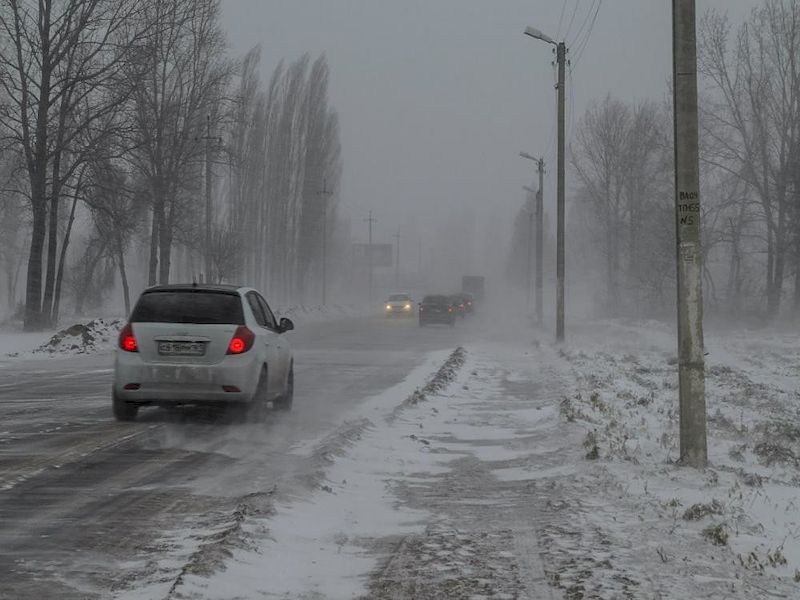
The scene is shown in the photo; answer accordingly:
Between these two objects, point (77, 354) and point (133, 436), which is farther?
point (77, 354)

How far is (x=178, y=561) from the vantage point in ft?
16.7

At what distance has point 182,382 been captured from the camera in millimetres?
10828

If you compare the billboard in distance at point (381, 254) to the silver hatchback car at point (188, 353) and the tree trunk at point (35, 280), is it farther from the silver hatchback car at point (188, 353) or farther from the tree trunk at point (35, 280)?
the silver hatchback car at point (188, 353)

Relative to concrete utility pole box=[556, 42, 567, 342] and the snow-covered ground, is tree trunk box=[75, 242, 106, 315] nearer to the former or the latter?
concrete utility pole box=[556, 42, 567, 342]

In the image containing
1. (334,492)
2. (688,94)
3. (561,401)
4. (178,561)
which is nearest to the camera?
(178,561)

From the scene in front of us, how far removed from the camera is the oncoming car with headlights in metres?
65.0

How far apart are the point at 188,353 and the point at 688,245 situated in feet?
19.1

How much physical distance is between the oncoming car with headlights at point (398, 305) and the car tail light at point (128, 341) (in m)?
53.8

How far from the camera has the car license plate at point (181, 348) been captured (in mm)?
10898

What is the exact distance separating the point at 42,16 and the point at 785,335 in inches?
1192

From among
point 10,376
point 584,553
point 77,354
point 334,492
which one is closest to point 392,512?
point 334,492

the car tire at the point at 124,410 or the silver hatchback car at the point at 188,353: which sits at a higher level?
the silver hatchback car at the point at 188,353

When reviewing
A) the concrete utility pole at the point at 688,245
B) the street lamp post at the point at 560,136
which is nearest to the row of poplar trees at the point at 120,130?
the street lamp post at the point at 560,136

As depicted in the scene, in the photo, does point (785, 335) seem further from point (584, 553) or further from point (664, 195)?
point (584, 553)
